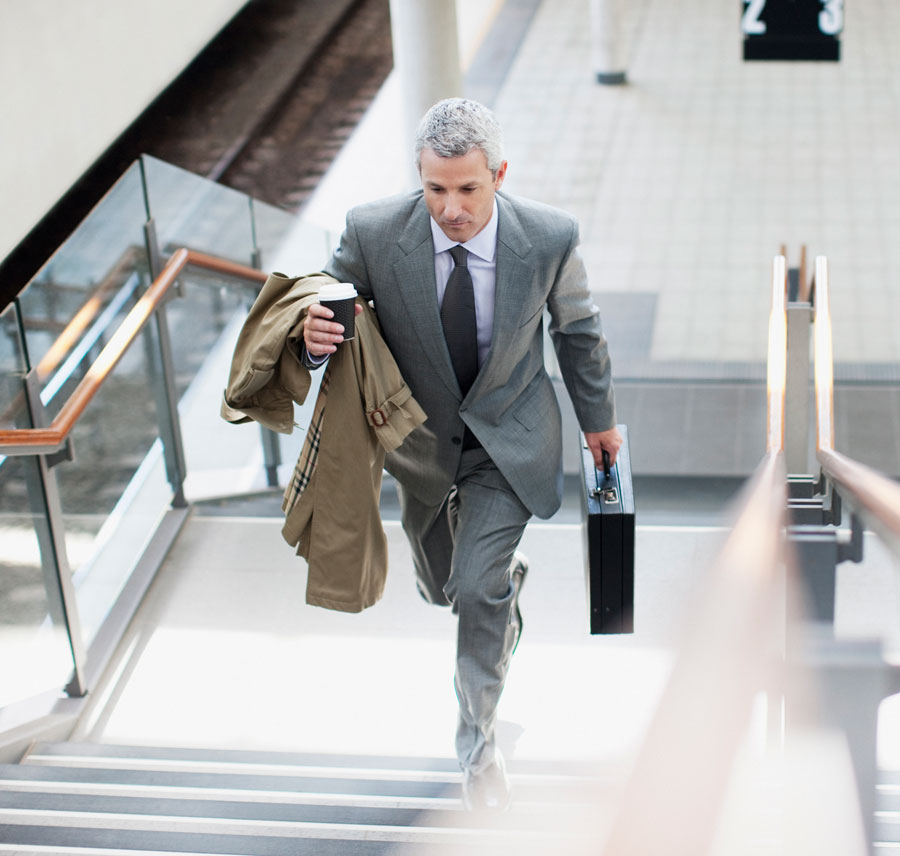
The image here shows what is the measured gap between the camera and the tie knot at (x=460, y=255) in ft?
8.92

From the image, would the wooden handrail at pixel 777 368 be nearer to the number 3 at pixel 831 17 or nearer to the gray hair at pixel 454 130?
the gray hair at pixel 454 130

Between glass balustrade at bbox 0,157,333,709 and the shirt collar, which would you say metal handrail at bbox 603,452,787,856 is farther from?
glass balustrade at bbox 0,157,333,709

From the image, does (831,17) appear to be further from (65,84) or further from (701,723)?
(701,723)

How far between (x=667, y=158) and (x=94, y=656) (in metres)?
8.86

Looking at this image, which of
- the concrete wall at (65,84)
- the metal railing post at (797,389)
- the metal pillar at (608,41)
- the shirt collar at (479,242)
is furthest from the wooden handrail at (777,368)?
the metal pillar at (608,41)

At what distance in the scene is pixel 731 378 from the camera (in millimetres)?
7949

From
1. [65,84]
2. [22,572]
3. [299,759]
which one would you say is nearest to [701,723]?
[299,759]

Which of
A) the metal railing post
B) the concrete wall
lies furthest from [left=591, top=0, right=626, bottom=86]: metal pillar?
the metal railing post

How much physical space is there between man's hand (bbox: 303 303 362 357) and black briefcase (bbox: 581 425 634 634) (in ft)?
2.65

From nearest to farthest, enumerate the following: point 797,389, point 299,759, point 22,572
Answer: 1. point 299,759
2. point 22,572
3. point 797,389

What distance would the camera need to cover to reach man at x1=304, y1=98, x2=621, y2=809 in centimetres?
271

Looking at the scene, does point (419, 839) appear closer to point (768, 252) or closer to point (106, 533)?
point (106, 533)

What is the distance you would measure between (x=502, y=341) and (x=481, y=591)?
58cm

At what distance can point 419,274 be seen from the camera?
8.83 ft
